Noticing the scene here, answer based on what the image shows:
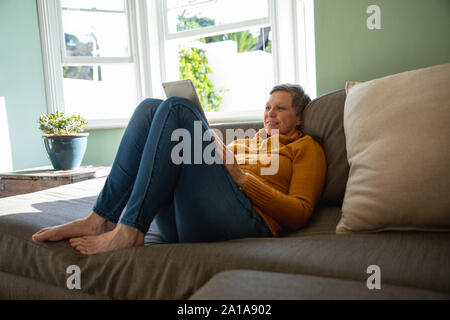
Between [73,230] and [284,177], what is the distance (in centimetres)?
74

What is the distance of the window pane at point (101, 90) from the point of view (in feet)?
9.80

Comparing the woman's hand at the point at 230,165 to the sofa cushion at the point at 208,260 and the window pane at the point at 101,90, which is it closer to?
the sofa cushion at the point at 208,260

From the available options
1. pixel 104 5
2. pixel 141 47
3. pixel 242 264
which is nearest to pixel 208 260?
pixel 242 264

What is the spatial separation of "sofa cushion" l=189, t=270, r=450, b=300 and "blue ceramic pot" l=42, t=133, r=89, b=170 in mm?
1728

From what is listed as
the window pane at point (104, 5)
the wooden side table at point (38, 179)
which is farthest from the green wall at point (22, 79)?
the wooden side table at point (38, 179)

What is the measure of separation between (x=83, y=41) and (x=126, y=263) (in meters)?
2.52

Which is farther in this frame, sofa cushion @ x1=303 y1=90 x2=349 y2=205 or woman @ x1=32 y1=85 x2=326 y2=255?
sofa cushion @ x1=303 y1=90 x2=349 y2=205

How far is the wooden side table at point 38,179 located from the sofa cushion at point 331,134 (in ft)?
4.31

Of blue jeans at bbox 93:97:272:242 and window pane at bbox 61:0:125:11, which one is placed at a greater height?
window pane at bbox 61:0:125:11

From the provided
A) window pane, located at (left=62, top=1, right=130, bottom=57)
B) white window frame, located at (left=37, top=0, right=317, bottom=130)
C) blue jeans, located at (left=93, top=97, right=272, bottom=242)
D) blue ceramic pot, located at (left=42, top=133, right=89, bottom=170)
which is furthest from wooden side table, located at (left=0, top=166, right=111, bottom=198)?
window pane, located at (left=62, top=1, right=130, bottom=57)

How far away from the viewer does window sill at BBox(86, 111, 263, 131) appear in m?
2.47

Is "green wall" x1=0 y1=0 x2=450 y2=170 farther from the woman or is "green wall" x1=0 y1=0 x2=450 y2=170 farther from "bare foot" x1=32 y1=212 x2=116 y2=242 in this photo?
"bare foot" x1=32 y1=212 x2=116 y2=242

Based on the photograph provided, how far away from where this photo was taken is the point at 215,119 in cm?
263
